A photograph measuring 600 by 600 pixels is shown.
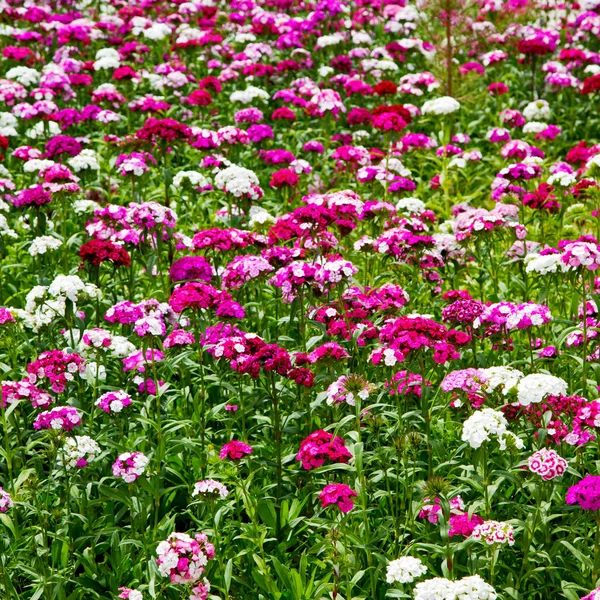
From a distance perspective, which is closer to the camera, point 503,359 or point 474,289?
point 503,359

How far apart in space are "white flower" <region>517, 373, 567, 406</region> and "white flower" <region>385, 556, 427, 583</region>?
1182mm

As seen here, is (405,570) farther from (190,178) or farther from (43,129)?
(43,129)

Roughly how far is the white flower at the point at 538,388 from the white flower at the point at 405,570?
118cm

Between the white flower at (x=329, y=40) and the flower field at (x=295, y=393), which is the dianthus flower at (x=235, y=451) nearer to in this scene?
the flower field at (x=295, y=393)

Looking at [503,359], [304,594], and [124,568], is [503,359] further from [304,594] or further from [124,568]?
[124,568]

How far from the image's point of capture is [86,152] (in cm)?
906

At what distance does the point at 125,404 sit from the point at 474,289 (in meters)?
3.95

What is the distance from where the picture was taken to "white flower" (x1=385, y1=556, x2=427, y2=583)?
4.36 meters

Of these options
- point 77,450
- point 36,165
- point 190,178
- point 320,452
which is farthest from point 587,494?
point 36,165

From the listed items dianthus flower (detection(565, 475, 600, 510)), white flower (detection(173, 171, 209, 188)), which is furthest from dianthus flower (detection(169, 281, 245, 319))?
white flower (detection(173, 171, 209, 188))

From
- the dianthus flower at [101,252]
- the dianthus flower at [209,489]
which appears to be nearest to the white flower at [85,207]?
the dianthus flower at [101,252]

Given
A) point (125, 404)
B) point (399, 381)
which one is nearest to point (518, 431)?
point (399, 381)

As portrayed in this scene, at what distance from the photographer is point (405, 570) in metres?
4.43

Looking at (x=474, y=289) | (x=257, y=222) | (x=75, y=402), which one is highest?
(x=257, y=222)
